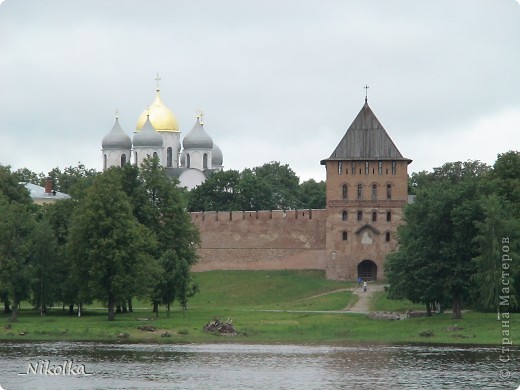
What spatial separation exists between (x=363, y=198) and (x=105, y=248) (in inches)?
995

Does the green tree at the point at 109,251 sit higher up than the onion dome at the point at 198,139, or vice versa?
the onion dome at the point at 198,139

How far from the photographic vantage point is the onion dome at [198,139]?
403ft

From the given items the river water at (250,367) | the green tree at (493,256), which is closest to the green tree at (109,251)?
the river water at (250,367)

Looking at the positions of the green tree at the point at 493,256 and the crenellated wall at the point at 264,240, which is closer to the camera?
the green tree at the point at 493,256

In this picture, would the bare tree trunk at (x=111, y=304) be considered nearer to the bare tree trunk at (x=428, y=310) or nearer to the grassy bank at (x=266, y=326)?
the grassy bank at (x=266, y=326)

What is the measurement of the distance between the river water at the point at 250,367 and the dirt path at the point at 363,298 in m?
16.4

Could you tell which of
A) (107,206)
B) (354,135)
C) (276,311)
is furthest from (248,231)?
(107,206)

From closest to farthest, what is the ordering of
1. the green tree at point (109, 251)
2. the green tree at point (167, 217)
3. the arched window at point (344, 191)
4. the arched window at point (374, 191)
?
the green tree at point (109, 251) < the green tree at point (167, 217) < the arched window at point (374, 191) < the arched window at point (344, 191)

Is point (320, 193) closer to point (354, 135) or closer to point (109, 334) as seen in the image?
point (354, 135)

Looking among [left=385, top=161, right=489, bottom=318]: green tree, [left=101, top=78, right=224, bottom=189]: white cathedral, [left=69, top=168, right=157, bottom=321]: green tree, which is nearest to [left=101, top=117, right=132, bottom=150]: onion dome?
[left=101, top=78, right=224, bottom=189]: white cathedral

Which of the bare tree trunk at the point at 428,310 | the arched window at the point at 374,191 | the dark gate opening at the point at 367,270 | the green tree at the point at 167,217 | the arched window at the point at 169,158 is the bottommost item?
the bare tree trunk at the point at 428,310

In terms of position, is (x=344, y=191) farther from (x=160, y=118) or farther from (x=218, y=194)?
(x=160, y=118)

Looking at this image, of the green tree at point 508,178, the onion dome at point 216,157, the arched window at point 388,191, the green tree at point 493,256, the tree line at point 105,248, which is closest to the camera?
the green tree at point 493,256

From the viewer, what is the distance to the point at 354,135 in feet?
270
